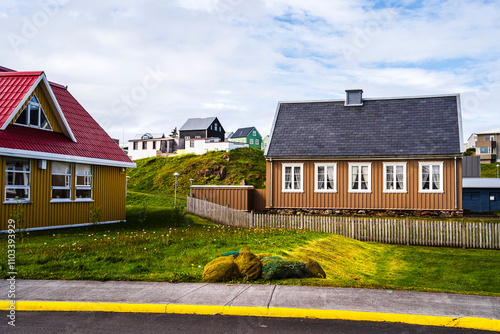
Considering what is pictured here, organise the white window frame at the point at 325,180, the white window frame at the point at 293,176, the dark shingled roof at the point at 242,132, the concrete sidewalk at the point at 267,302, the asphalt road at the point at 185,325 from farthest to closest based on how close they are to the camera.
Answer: the dark shingled roof at the point at 242,132 < the white window frame at the point at 293,176 < the white window frame at the point at 325,180 < the concrete sidewalk at the point at 267,302 < the asphalt road at the point at 185,325

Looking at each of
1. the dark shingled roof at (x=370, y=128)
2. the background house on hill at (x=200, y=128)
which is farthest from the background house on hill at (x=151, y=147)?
the dark shingled roof at (x=370, y=128)

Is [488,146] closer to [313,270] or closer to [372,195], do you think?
[372,195]

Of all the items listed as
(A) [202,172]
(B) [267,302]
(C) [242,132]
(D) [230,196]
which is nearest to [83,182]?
(D) [230,196]

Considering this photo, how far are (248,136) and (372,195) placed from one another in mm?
71621

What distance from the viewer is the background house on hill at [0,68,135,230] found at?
18.1m

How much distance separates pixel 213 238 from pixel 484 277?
8810mm

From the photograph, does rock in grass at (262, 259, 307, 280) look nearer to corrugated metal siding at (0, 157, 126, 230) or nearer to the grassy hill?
corrugated metal siding at (0, 157, 126, 230)

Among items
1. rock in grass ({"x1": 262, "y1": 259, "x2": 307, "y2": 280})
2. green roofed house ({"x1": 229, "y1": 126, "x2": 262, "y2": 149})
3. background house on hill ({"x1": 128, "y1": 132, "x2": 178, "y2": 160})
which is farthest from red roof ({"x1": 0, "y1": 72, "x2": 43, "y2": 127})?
green roofed house ({"x1": 229, "y1": 126, "x2": 262, "y2": 149})

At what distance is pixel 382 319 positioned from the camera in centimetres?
738

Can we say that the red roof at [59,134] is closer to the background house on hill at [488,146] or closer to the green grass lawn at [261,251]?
the green grass lawn at [261,251]

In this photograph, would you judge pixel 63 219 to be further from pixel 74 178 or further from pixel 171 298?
pixel 171 298

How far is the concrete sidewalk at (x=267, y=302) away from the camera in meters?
7.46

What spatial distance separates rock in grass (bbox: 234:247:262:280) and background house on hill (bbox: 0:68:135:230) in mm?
11259

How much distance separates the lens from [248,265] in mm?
10117
